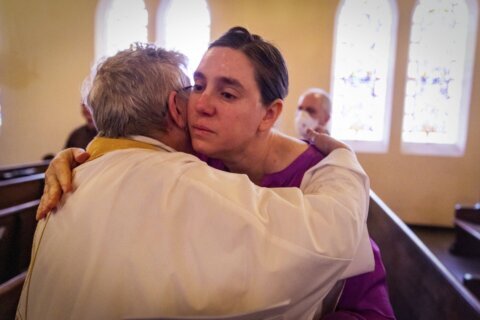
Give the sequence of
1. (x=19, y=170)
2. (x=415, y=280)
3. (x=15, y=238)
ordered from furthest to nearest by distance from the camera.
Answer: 1. (x=19, y=170)
2. (x=15, y=238)
3. (x=415, y=280)

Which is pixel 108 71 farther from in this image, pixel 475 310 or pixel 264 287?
pixel 475 310

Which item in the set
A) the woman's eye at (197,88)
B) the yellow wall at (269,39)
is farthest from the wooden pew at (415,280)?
the yellow wall at (269,39)

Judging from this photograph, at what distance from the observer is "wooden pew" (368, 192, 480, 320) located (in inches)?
49.4

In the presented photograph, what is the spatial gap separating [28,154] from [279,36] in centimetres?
527

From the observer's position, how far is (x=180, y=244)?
2.85 feet

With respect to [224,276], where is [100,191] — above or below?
above

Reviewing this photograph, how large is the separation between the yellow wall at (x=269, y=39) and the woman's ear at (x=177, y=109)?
525cm

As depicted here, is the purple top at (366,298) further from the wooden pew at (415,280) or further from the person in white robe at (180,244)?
the person in white robe at (180,244)

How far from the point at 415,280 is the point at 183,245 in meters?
1.23

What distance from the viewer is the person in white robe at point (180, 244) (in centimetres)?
86

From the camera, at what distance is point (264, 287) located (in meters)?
0.86

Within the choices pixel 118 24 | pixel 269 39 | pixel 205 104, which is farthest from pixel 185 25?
pixel 205 104

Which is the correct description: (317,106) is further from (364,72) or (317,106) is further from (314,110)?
(364,72)

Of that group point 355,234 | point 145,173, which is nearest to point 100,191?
point 145,173
